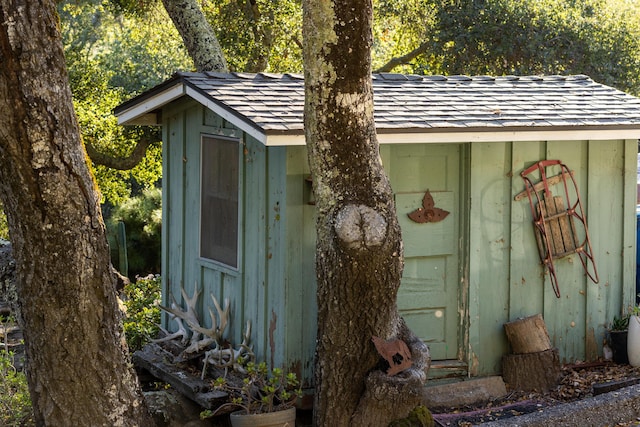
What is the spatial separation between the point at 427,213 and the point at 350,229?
165 cm

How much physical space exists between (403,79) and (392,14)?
906cm

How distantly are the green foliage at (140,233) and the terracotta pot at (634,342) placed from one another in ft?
31.8

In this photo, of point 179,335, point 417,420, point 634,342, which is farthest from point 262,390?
point 634,342

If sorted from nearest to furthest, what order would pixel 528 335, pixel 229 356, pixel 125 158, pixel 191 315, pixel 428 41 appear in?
1. pixel 229 356
2. pixel 528 335
3. pixel 191 315
4. pixel 125 158
5. pixel 428 41

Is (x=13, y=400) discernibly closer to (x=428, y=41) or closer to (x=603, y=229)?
(x=603, y=229)

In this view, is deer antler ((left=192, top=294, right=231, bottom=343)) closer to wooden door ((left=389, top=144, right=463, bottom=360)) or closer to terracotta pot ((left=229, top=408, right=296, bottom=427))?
terracotta pot ((left=229, top=408, right=296, bottom=427))

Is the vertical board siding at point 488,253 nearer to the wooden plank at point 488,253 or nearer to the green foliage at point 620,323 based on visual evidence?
the wooden plank at point 488,253

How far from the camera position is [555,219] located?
8.92 metres

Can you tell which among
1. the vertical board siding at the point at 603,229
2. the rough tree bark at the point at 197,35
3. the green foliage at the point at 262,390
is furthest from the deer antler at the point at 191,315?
the rough tree bark at the point at 197,35

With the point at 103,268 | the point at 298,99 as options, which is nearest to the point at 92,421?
the point at 103,268

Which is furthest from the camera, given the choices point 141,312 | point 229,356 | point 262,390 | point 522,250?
point 141,312

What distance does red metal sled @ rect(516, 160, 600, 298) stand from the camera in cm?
883

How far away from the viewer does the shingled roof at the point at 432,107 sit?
303 inches

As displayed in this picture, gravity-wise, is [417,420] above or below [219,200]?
below
